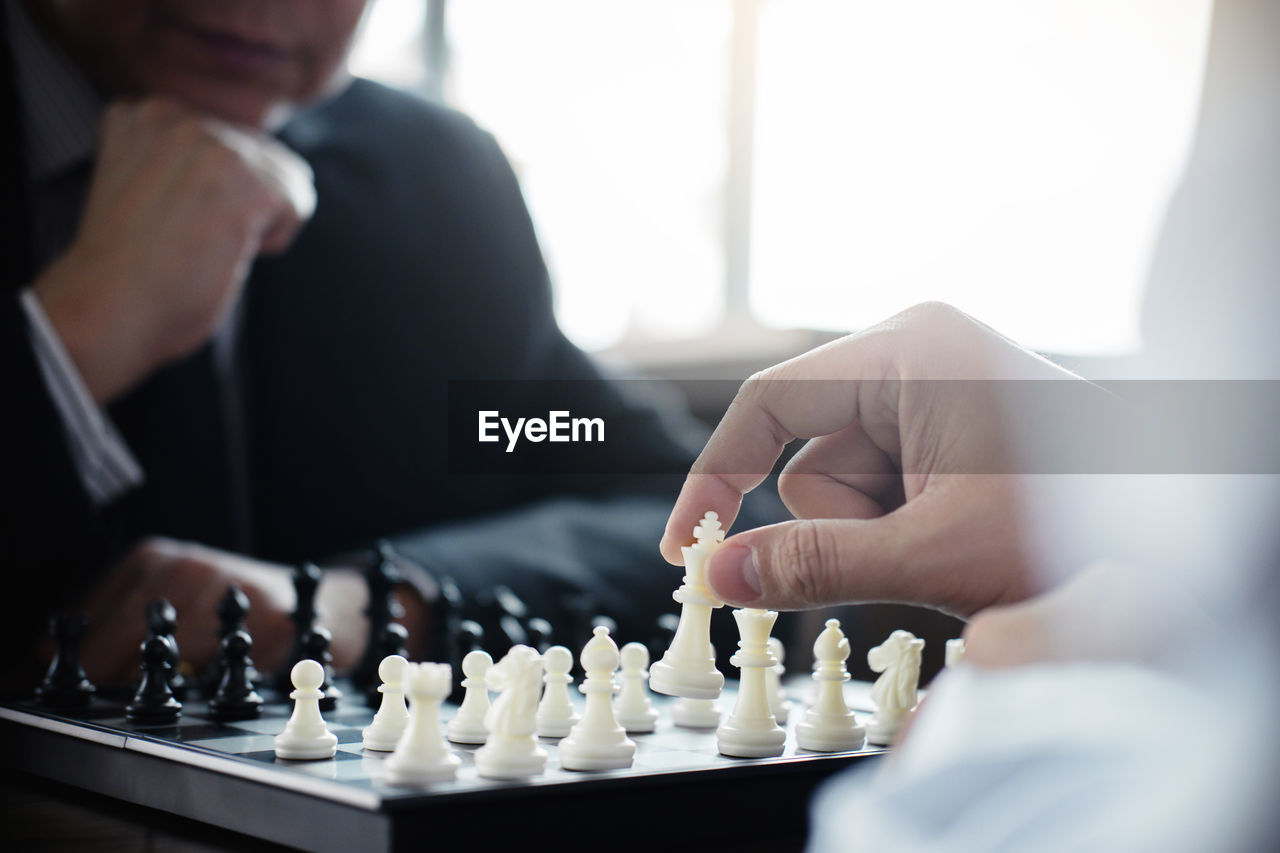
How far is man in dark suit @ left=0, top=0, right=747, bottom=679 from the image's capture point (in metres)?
1.40

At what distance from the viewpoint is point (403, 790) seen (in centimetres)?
66

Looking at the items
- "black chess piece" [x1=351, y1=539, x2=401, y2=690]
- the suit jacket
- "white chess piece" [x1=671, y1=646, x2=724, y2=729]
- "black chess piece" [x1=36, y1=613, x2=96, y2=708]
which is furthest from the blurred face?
"white chess piece" [x1=671, y1=646, x2=724, y2=729]

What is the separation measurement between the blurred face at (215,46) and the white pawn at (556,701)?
120cm

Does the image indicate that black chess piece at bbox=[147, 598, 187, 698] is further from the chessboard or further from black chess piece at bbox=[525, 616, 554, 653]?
black chess piece at bbox=[525, 616, 554, 653]

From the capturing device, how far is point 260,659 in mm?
1370

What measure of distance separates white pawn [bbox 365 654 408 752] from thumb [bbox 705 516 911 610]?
257 mm

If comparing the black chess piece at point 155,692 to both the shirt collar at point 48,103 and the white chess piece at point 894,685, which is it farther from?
the shirt collar at point 48,103

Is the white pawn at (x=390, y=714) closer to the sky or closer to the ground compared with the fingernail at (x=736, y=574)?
closer to the ground

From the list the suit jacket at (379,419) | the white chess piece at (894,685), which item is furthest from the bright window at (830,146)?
the white chess piece at (894,685)

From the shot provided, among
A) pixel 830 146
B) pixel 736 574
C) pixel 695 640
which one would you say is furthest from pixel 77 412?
pixel 830 146

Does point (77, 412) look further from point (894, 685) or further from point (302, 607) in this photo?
point (894, 685)

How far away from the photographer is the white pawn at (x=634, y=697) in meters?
0.98

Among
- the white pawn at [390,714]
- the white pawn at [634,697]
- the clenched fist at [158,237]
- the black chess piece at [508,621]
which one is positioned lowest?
the black chess piece at [508,621]

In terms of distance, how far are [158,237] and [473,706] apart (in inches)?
39.0
